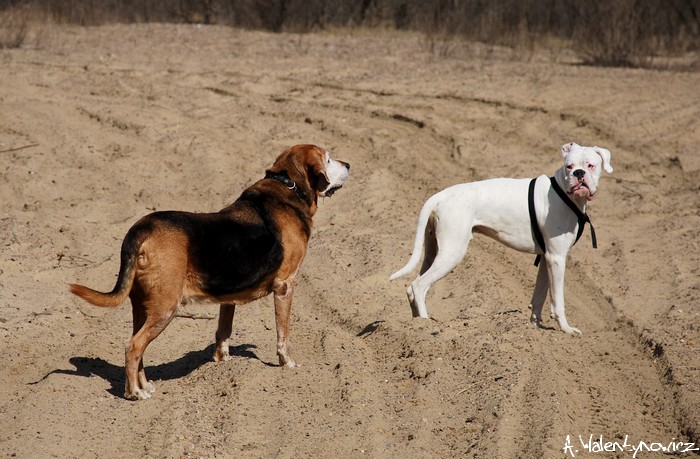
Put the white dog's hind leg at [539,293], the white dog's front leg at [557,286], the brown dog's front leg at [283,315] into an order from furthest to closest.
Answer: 1. the white dog's hind leg at [539,293]
2. the white dog's front leg at [557,286]
3. the brown dog's front leg at [283,315]

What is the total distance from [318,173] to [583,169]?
7.87ft

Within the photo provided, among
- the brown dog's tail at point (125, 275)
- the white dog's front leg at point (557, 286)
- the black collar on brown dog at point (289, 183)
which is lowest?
the white dog's front leg at point (557, 286)

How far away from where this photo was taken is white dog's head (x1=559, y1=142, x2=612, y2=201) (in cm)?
853

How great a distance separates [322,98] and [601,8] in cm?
814

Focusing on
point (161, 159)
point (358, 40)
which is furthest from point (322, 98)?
point (358, 40)

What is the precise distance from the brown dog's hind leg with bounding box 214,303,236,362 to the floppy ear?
1.31m

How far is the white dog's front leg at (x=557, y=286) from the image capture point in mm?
8953

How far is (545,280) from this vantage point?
30.6 feet

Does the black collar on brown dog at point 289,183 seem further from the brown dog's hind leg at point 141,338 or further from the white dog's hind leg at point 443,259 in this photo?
the brown dog's hind leg at point 141,338

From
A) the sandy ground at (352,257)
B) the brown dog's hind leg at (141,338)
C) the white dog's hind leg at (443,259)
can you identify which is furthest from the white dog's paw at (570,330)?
the brown dog's hind leg at (141,338)

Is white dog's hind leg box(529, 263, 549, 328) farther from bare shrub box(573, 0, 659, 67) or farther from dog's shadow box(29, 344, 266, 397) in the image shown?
bare shrub box(573, 0, 659, 67)

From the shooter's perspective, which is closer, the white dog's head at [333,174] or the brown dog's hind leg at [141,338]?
the brown dog's hind leg at [141,338]

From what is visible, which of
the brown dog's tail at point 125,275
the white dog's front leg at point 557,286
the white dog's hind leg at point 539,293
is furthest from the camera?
the white dog's hind leg at point 539,293

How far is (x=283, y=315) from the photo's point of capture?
7.97m
